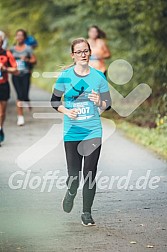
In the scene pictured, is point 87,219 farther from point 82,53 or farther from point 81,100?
point 82,53

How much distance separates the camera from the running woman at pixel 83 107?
7992 millimetres

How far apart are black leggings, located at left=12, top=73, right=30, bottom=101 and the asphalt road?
8.27ft

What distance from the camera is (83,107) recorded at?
7.99m

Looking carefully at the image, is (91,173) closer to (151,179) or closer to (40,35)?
(151,179)

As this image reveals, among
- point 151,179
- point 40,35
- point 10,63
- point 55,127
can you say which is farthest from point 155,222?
point 40,35

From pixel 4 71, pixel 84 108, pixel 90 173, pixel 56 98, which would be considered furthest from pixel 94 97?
pixel 4 71

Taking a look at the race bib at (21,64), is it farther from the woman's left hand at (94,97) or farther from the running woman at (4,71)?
the woman's left hand at (94,97)

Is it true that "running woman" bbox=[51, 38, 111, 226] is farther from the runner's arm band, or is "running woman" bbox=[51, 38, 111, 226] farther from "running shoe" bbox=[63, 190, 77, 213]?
"running shoe" bbox=[63, 190, 77, 213]

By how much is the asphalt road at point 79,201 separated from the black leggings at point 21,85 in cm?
252

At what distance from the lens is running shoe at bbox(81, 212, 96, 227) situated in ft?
26.3

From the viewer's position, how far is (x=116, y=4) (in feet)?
59.3

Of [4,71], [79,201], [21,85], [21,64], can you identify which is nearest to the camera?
[79,201]

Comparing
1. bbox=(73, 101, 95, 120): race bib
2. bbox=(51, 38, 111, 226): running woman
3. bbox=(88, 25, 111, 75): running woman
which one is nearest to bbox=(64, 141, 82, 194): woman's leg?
bbox=(51, 38, 111, 226): running woman

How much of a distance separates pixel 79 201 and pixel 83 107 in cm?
170
